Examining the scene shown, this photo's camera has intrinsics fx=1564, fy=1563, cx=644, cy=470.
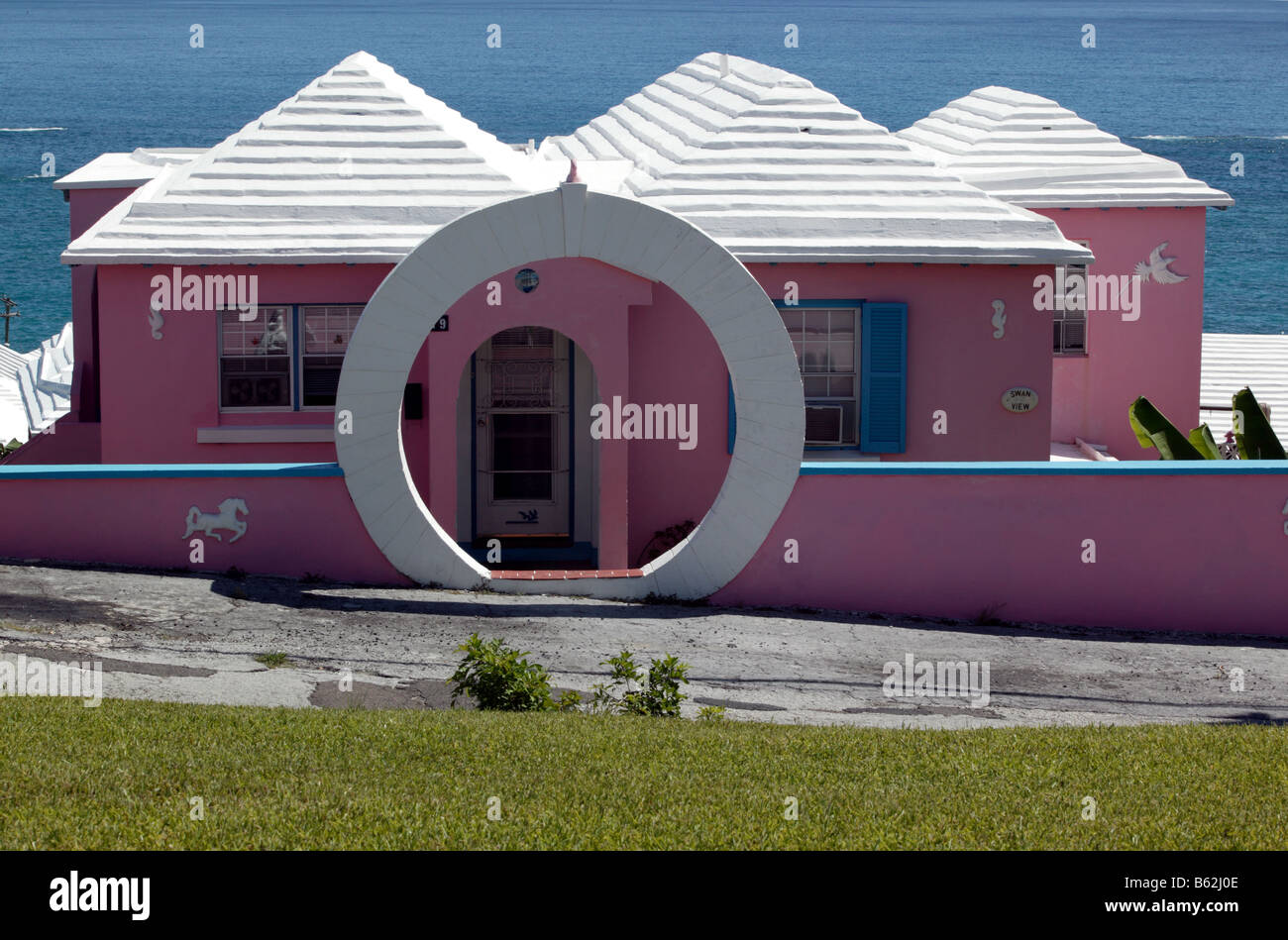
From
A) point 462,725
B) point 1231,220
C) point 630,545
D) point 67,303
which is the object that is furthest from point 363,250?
point 1231,220

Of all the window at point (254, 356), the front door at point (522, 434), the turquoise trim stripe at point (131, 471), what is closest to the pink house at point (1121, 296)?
the front door at point (522, 434)

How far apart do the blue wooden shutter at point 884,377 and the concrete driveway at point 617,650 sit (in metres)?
2.82

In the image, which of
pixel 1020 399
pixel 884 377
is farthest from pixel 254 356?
pixel 1020 399

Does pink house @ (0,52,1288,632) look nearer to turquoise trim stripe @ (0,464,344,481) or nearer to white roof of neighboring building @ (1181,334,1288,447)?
turquoise trim stripe @ (0,464,344,481)

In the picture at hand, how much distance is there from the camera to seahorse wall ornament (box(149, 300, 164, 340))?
15742 mm

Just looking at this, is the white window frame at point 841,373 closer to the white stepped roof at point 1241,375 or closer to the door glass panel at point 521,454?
the door glass panel at point 521,454

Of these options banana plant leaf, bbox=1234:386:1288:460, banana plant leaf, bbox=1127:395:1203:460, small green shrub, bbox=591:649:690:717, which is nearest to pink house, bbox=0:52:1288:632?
banana plant leaf, bbox=1127:395:1203:460

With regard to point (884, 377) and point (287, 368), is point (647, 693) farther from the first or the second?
point (287, 368)

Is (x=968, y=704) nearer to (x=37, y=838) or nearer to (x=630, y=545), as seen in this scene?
(x=630, y=545)

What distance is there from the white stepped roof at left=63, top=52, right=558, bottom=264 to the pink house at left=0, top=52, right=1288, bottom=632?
4 cm

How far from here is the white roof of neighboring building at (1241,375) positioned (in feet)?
74.8

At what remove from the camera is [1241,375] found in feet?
81.7
